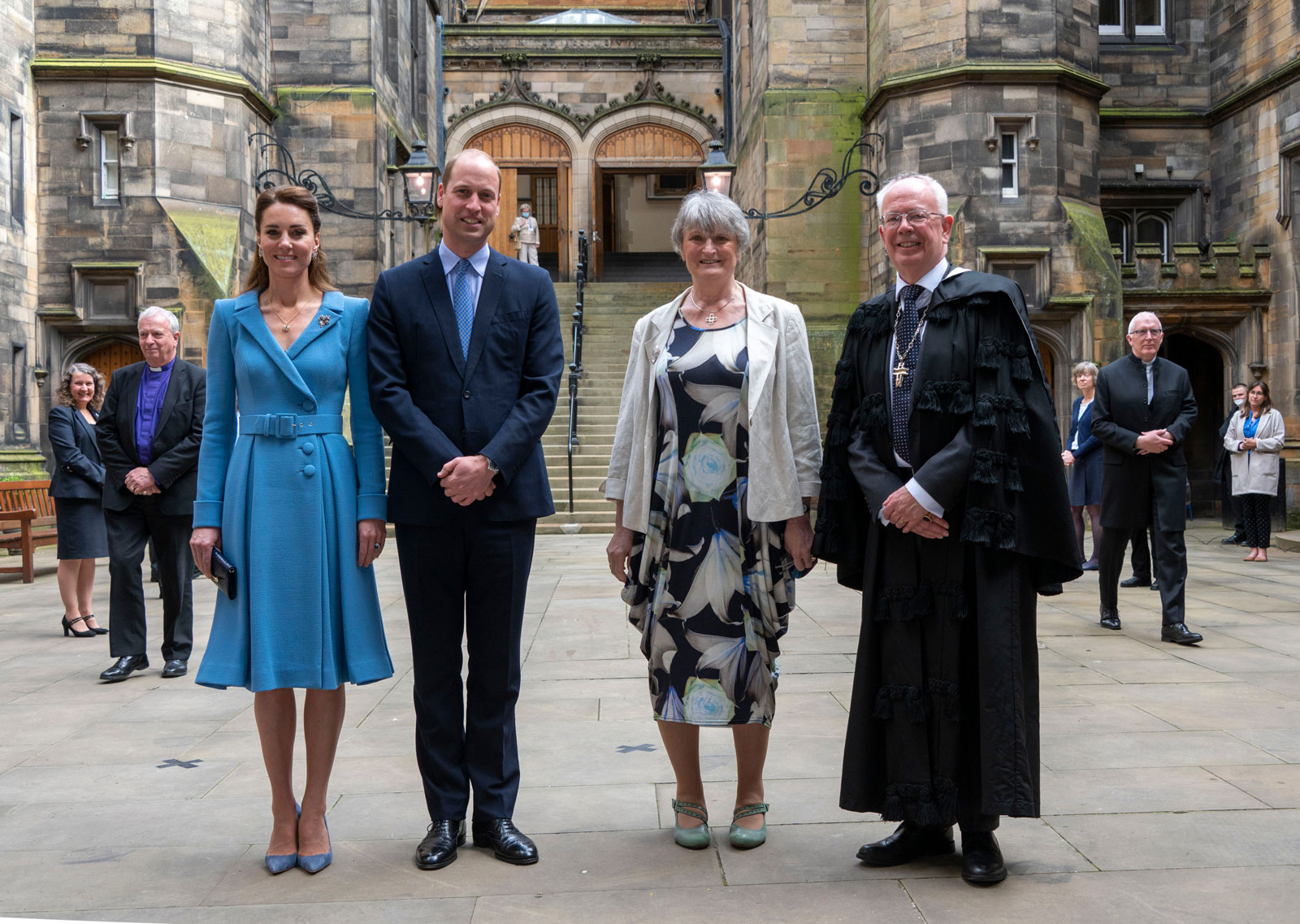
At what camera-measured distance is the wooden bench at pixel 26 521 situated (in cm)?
999

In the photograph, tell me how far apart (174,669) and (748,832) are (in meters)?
3.85

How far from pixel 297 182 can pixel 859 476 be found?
13.9 meters

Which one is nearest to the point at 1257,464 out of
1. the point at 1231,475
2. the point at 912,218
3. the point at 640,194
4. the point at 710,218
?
the point at 1231,475

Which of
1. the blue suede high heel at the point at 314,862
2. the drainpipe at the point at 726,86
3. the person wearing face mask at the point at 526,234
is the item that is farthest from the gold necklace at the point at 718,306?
the drainpipe at the point at 726,86

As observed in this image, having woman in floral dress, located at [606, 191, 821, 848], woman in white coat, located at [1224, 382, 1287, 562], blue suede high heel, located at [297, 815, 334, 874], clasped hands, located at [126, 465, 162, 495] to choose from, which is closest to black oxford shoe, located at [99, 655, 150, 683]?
clasped hands, located at [126, 465, 162, 495]

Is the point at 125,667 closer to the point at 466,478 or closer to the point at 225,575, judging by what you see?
the point at 225,575

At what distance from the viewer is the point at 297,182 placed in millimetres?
15352

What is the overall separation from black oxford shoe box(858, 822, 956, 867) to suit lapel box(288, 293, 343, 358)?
6.89ft

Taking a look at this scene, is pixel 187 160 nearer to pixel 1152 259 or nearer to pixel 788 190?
pixel 788 190

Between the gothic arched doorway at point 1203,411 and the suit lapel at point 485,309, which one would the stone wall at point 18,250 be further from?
the gothic arched doorway at point 1203,411

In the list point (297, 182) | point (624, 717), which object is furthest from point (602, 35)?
point (624, 717)

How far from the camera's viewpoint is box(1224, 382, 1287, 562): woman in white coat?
11.3 m

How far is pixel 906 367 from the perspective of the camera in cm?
319

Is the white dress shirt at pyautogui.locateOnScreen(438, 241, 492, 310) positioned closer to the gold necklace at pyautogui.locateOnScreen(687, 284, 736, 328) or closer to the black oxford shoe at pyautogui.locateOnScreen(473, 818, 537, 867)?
the gold necklace at pyautogui.locateOnScreen(687, 284, 736, 328)
